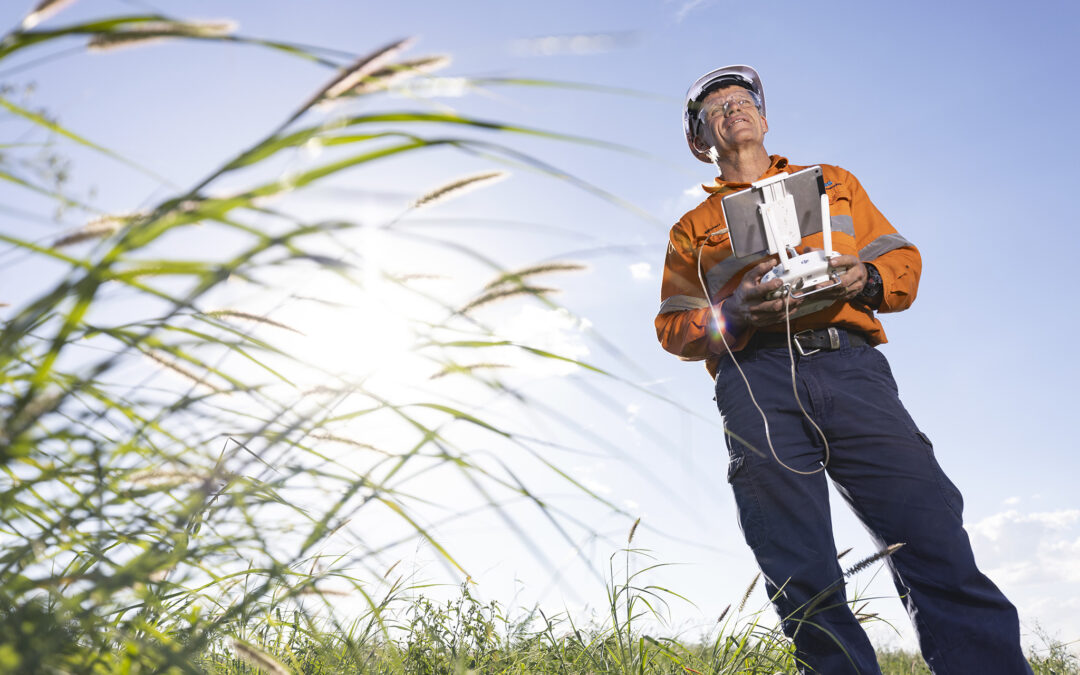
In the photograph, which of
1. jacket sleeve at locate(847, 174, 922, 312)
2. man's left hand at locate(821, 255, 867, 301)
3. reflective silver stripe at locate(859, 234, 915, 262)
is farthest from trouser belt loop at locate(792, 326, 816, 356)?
reflective silver stripe at locate(859, 234, 915, 262)

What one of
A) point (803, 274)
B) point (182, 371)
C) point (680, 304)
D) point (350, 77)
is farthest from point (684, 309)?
point (350, 77)

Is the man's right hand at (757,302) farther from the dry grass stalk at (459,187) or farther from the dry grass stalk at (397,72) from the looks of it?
the dry grass stalk at (397,72)

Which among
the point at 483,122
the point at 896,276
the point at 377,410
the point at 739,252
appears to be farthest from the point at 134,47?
the point at 896,276

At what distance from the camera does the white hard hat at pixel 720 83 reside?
281 cm

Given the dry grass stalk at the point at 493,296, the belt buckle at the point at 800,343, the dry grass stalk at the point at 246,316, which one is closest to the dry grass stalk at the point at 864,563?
the belt buckle at the point at 800,343

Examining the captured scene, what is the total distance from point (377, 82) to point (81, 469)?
72cm

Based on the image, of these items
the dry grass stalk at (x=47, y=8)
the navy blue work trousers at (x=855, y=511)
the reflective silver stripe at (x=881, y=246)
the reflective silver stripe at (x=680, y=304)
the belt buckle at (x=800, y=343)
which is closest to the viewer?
the dry grass stalk at (x=47, y=8)

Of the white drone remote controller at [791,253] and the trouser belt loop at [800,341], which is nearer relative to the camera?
the white drone remote controller at [791,253]

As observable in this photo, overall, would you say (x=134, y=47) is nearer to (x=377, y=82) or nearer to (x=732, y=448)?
Answer: (x=377, y=82)

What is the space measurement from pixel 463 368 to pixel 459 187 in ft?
0.97

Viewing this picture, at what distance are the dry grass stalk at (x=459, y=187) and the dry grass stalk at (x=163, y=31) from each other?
353mm

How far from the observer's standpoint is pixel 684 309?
250 cm

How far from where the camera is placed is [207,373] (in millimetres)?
1141

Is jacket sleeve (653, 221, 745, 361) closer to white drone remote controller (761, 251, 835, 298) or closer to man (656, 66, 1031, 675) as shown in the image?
man (656, 66, 1031, 675)
